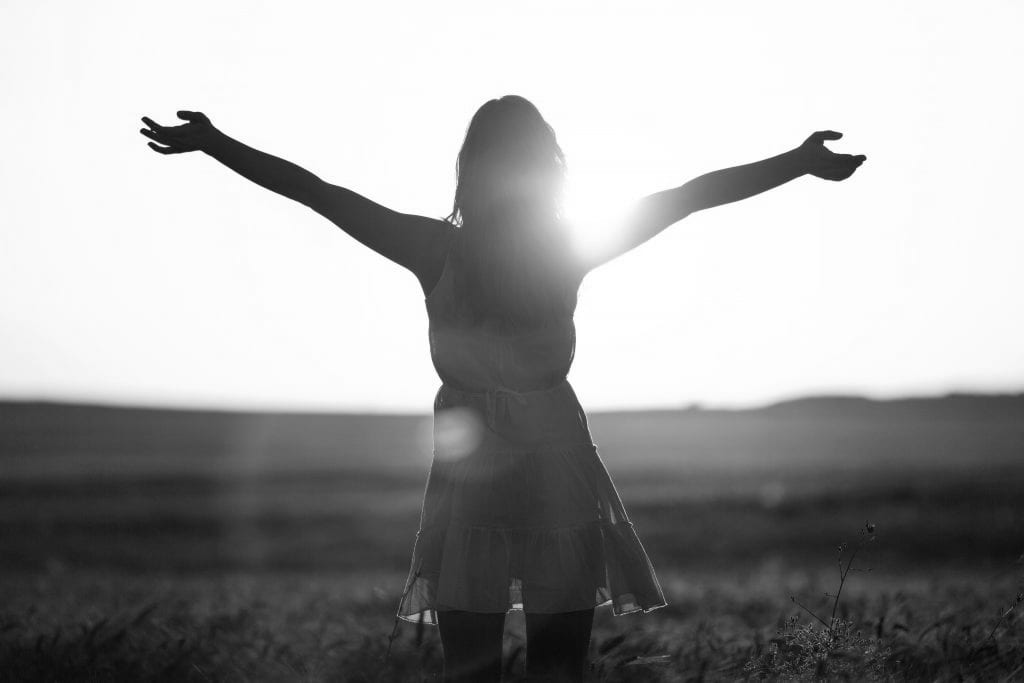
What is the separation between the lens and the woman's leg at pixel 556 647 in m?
3.56

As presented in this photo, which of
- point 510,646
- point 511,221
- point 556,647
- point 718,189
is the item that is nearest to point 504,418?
point 511,221

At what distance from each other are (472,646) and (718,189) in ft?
5.71

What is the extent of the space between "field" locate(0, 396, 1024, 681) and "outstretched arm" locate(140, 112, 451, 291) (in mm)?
1815

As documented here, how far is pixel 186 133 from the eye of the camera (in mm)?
3844

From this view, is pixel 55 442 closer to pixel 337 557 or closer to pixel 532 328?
pixel 337 557

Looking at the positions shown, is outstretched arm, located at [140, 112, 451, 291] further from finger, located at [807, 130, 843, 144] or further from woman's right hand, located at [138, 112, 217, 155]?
finger, located at [807, 130, 843, 144]

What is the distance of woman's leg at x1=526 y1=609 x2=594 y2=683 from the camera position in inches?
140

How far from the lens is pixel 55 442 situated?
95.3 m

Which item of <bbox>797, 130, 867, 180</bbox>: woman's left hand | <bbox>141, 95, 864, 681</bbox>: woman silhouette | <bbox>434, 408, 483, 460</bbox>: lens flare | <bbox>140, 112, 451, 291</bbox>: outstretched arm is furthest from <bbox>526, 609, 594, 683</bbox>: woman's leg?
<bbox>797, 130, 867, 180</bbox>: woman's left hand

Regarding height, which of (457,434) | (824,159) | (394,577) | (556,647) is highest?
(824,159)

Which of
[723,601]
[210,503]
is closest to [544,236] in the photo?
[723,601]

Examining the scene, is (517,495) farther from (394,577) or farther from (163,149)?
(394,577)

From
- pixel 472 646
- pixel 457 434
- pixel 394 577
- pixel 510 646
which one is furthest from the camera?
pixel 394 577

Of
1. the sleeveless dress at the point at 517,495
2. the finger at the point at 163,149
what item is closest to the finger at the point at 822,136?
the sleeveless dress at the point at 517,495
